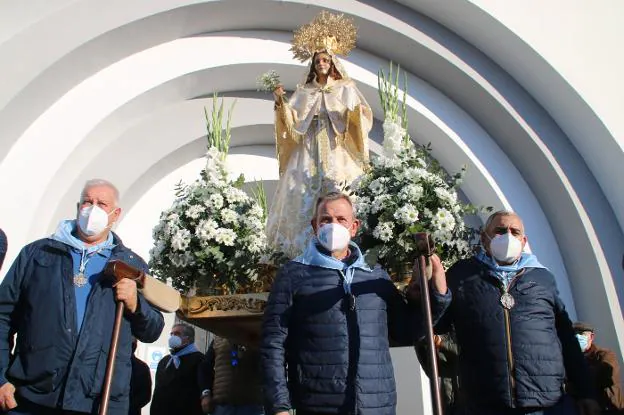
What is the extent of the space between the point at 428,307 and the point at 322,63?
348 centimetres

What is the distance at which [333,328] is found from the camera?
8.84ft

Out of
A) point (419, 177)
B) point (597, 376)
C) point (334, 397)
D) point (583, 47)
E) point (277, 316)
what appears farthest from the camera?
point (583, 47)

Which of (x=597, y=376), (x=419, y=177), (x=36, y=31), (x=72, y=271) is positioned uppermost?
(x=36, y=31)

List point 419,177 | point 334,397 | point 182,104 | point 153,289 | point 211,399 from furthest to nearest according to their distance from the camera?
1. point 182,104
2. point 211,399
3. point 419,177
4. point 153,289
5. point 334,397

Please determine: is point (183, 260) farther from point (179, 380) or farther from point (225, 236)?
point (179, 380)

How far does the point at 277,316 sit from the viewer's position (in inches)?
108

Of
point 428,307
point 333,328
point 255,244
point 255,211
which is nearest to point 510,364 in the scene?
point 428,307

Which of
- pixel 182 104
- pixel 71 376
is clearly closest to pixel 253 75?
pixel 182 104

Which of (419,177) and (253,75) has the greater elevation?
(253,75)

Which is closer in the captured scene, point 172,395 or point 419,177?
point 419,177

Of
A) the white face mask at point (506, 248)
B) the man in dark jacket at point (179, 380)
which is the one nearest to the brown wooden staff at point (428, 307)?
the white face mask at point (506, 248)

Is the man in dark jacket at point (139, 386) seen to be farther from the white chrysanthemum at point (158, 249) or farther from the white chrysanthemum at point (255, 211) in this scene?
the white chrysanthemum at point (255, 211)

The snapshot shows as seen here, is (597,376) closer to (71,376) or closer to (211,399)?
(211,399)

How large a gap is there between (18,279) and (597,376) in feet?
13.4
